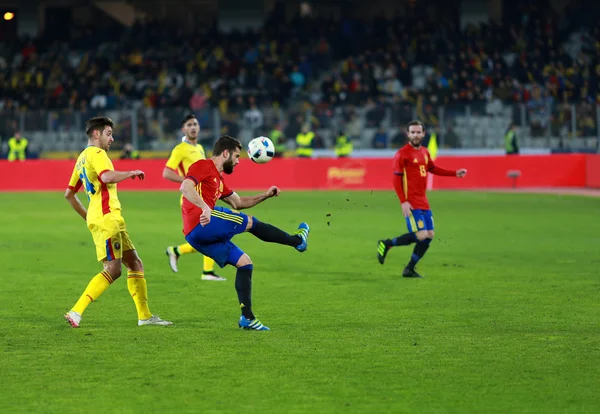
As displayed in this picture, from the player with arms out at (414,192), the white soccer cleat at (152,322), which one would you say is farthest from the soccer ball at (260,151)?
the player with arms out at (414,192)

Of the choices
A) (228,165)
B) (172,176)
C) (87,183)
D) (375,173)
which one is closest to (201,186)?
(228,165)

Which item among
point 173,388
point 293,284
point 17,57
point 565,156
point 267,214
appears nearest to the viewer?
point 173,388

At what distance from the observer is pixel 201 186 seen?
965 centimetres

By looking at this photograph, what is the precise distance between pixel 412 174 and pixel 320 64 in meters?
31.5

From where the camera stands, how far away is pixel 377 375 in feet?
24.9

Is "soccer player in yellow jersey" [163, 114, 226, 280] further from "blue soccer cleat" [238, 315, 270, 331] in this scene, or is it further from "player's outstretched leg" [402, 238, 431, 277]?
"blue soccer cleat" [238, 315, 270, 331]

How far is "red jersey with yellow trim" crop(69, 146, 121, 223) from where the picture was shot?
9.29 metres

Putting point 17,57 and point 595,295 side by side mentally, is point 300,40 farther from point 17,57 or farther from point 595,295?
point 595,295

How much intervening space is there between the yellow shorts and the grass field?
0.70 metres

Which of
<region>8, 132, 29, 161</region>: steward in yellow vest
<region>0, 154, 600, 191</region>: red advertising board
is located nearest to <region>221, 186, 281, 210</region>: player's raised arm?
<region>0, 154, 600, 191</region>: red advertising board

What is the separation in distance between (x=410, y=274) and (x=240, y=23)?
1448 inches

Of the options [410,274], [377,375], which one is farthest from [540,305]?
[377,375]

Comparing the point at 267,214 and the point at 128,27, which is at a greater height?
the point at 128,27

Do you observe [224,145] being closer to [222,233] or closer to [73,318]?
[222,233]
